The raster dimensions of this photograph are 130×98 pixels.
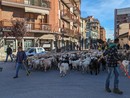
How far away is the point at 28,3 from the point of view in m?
35.3

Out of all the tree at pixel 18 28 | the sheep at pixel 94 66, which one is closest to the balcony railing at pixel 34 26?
the tree at pixel 18 28

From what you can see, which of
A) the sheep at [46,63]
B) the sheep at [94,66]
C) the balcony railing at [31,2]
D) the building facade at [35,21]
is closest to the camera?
the sheep at [94,66]

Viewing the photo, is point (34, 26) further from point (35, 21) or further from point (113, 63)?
point (113, 63)

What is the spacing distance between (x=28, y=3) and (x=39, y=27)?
418 cm

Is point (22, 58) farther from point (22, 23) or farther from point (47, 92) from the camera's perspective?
point (22, 23)

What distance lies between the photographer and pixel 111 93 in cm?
845

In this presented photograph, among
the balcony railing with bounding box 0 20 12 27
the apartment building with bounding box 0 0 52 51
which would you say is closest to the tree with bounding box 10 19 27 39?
the apartment building with bounding box 0 0 52 51

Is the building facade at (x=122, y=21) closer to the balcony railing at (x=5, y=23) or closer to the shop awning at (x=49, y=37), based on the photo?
the shop awning at (x=49, y=37)

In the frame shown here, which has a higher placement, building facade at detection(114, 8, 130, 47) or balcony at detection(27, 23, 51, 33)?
building facade at detection(114, 8, 130, 47)

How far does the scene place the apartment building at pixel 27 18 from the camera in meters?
31.7

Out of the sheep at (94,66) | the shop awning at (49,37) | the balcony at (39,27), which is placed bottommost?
the sheep at (94,66)

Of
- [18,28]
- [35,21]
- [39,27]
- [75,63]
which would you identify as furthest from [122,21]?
[75,63]

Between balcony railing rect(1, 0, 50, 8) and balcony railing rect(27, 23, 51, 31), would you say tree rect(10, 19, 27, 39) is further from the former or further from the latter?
balcony railing rect(27, 23, 51, 31)

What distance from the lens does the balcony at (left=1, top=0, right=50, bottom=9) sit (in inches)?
1258
